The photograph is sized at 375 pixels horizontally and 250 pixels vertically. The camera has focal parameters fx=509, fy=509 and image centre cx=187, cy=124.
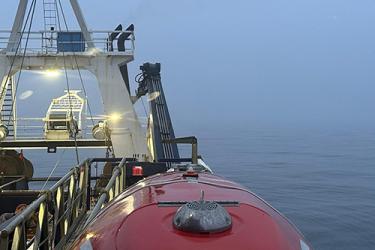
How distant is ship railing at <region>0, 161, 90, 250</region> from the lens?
Result: 4934mm

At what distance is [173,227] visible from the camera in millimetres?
3648

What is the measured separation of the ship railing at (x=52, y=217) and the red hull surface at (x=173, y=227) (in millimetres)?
947

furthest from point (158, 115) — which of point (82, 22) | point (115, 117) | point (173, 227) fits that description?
point (173, 227)

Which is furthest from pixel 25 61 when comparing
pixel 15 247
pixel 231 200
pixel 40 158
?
pixel 40 158

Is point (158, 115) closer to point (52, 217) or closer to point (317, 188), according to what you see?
point (52, 217)

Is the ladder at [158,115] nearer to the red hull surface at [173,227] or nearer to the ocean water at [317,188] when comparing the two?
the ocean water at [317,188]

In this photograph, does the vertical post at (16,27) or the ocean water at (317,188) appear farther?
the vertical post at (16,27)

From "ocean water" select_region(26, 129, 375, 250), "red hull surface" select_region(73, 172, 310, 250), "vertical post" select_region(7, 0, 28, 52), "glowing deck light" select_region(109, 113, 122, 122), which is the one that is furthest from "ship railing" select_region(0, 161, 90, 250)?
"vertical post" select_region(7, 0, 28, 52)

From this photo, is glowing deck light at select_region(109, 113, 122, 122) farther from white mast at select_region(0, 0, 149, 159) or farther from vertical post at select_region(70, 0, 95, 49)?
vertical post at select_region(70, 0, 95, 49)

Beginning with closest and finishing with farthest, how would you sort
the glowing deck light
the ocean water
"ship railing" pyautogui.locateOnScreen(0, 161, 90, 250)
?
1. "ship railing" pyautogui.locateOnScreen(0, 161, 90, 250)
2. the ocean water
3. the glowing deck light

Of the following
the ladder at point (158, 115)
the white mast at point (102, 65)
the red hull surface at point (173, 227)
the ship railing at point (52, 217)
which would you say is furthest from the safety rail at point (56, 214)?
the white mast at point (102, 65)

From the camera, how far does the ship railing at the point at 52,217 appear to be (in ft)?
16.2

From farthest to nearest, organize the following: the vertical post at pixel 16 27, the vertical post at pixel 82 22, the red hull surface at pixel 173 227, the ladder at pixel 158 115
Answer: the vertical post at pixel 82 22
the vertical post at pixel 16 27
the ladder at pixel 158 115
the red hull surface at pixel 173 227

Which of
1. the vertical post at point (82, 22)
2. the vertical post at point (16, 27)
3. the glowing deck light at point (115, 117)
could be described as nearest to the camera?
the glowing deck light at point (115, 117)
